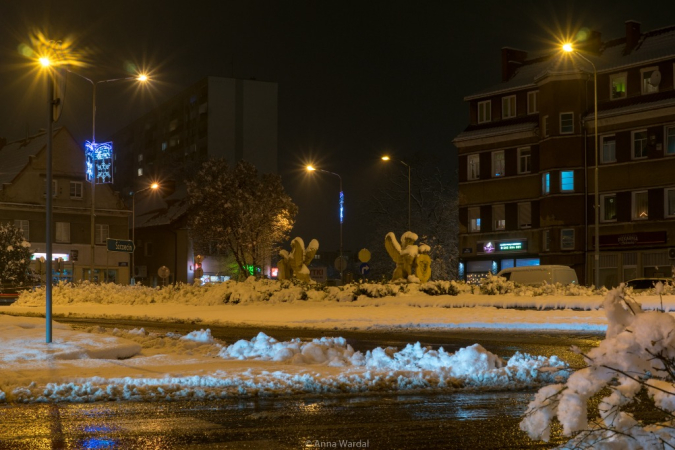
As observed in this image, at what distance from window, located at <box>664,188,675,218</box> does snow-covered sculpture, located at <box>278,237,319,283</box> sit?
887 inches

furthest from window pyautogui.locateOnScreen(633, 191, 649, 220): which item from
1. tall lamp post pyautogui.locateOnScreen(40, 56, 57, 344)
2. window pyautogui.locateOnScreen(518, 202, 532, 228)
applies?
tall lamp post pyautogui.locateOnScreen(40, 56, 57, 344)

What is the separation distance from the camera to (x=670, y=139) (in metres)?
50.3

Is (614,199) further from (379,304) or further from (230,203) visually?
(230,203)

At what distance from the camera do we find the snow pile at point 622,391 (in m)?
4.55

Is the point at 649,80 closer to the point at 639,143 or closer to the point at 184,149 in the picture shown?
the point at 639,143

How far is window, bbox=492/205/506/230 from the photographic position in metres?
59.3

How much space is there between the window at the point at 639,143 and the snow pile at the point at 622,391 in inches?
1970

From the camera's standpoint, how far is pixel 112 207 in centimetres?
7588

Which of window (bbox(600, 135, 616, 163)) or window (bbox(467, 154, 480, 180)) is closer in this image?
window (bbox(600, 135, 616, 163))

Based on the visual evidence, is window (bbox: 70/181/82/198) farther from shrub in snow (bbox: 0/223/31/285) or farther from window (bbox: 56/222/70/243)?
shrub in snow (bbox: 0/223/31/285)

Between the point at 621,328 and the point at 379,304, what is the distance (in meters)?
28.9

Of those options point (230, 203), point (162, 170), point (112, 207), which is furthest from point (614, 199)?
point (162, 170)

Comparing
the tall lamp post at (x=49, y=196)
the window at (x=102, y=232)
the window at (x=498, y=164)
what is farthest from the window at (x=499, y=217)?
the tall lamp post at (x=49, y=196)

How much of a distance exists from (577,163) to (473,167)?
906cm
